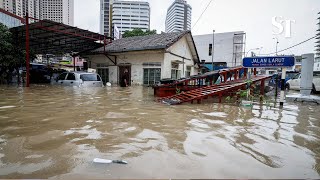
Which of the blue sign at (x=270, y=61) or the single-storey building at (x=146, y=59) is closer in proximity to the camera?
the blue sign at (x=270, y=61)

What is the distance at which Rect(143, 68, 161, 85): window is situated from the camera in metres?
17.1

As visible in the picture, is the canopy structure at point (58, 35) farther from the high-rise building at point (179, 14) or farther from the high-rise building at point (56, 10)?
the high-rise building at point (56, 10)

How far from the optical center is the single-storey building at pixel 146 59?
16734 millimetres

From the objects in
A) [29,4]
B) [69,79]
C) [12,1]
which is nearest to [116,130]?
[69,79]

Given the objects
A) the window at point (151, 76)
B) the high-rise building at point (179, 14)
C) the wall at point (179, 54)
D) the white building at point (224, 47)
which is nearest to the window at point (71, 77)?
the window at point (151, 76)

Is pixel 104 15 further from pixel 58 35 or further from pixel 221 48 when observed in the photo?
pixel 58 35

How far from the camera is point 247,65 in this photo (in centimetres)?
725

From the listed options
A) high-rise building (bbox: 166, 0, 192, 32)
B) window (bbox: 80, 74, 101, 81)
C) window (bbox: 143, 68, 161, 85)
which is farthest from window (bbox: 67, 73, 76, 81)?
high-rise building (bbox: 166, 0, 192, 32)

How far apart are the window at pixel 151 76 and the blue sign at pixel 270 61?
33.6 feet

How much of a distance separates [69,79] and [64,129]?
10284mm

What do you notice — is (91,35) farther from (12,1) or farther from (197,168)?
(12,1)

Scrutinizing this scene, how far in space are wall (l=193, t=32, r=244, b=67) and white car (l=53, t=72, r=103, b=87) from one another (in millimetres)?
27366

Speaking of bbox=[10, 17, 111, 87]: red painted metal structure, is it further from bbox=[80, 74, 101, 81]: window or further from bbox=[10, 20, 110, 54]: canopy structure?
bbox=[80, 74, 101, 81]: window

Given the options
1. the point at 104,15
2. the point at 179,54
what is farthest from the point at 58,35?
the point at 104,15
